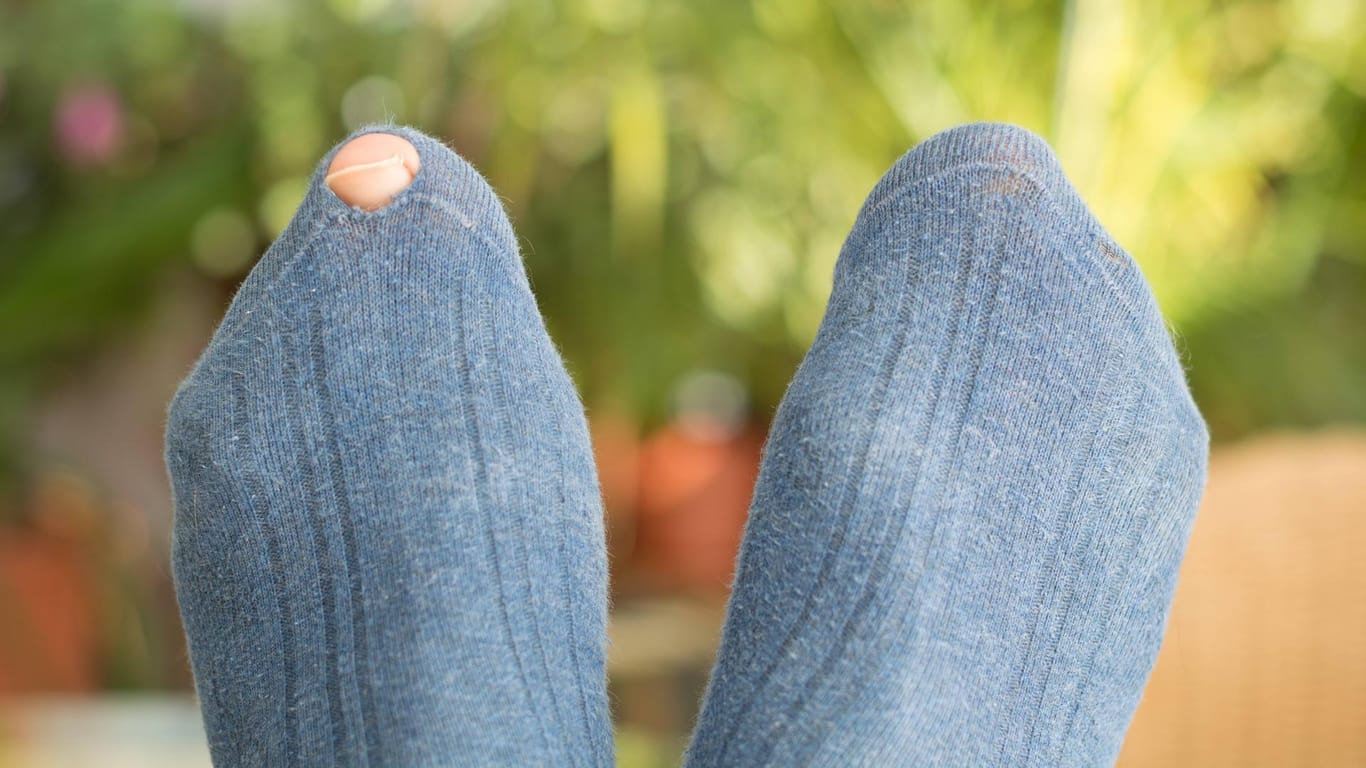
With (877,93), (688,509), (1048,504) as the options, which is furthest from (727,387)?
(1048,504)

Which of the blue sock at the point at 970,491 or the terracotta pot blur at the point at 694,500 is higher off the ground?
the terracotta pot blur at the point at 694,500

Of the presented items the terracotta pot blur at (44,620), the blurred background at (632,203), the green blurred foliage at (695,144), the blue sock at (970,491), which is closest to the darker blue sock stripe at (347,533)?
the blue sock at (970,491)

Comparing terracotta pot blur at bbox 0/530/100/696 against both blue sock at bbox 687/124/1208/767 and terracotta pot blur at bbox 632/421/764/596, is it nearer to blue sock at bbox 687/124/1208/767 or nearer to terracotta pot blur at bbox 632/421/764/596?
terracotta pot blur at bbox 632/421/764/596

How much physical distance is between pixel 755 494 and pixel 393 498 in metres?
0.17

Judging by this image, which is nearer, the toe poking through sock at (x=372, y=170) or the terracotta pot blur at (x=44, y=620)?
the toe poking through sock at (x=372, y=170)

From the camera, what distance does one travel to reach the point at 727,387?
2.00 metres

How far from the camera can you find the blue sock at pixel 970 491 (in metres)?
0.54

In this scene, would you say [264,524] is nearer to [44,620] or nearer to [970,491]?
[970,491]

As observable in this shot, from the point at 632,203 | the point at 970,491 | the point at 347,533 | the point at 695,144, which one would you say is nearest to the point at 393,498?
the point at 347,533

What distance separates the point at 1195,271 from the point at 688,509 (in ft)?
2.77

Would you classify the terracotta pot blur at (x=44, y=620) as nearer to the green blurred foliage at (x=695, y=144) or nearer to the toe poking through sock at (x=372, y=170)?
the green blurred foliage at (x=695, y=144)

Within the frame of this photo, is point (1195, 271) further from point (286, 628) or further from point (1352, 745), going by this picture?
point (286, 628)

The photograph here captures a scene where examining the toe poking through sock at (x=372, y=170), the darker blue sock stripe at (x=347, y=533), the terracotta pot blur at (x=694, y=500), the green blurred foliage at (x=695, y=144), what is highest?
the green blurred foliage at (x=695, y=144)

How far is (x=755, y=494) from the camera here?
1.93 ft
